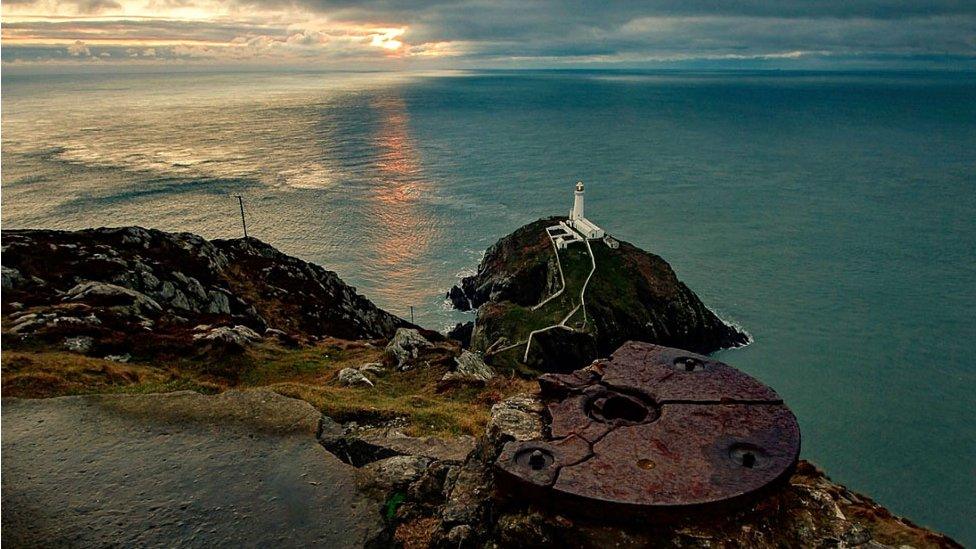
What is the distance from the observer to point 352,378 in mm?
14602

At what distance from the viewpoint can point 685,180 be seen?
123688mm

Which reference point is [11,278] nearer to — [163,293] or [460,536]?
[163,293]

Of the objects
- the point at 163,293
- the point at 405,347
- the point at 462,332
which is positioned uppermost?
the point at 405,347

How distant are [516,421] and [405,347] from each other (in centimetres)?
1037

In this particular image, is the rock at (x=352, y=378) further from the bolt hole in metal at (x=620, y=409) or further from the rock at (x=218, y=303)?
the rock at (x=218, y=303)

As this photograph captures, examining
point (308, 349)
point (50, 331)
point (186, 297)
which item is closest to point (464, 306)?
point (186, 297)

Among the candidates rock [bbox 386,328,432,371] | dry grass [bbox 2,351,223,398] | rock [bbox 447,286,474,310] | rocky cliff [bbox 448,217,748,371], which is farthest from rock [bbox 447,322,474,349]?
dry grass [bbox 2,351,223,398]

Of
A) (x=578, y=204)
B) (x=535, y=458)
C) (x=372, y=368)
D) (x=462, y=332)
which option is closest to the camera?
(x=535, y=458)

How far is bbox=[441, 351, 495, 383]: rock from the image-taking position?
13.6 m

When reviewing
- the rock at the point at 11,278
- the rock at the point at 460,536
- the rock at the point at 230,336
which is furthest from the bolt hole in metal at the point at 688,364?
the rock at the point at 11,278

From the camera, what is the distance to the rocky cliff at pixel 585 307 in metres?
51.8

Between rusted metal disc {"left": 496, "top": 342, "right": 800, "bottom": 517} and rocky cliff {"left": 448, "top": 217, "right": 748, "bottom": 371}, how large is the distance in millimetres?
41328

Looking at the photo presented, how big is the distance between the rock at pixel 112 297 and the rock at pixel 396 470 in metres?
17.0

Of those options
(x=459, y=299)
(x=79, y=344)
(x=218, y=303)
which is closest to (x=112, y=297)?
(x=79, y=344)
